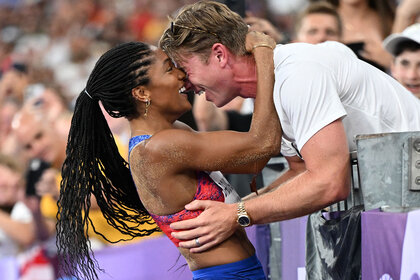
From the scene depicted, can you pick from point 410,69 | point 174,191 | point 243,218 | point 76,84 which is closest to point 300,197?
point 243,218

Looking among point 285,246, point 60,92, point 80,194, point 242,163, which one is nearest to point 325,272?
point 242,163

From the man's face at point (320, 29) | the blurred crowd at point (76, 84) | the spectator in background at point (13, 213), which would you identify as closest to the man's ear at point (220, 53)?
the blurred crowd at point (76, 84)

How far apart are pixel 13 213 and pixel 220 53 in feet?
11.7

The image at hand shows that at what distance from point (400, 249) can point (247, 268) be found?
0.76 meters

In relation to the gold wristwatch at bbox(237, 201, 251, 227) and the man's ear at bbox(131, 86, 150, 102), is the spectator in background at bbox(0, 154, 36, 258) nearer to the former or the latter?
the man's ear at bbox(131, 86, 150, 102)

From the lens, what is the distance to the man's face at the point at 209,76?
9.95 ft

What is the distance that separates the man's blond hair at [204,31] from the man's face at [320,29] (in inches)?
81.4

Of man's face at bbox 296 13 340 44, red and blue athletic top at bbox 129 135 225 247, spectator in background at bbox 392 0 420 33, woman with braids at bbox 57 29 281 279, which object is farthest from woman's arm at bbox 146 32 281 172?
spectator in background at bbox 392 0 420 33

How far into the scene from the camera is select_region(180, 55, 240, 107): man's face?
9.95 ft

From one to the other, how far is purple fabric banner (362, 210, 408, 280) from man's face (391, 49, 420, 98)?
2.21 metres

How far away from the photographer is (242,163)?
9.38 feet

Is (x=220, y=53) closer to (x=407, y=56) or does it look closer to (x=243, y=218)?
(x=243, y=218)

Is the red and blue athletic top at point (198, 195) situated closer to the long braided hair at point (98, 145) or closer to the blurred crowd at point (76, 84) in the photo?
the long braided hair at point (98, 145)

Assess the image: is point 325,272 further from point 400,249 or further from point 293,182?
point 400,249
